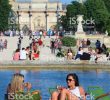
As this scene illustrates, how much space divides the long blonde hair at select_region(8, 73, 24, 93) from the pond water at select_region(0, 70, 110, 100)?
7.13 metres

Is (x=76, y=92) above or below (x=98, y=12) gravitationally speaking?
below

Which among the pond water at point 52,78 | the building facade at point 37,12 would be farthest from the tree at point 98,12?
the pond water at point 52,78

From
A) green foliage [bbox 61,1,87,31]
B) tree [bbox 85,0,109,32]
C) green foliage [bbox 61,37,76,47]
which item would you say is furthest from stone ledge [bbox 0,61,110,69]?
green foliage [bbox 61,1,87,31]

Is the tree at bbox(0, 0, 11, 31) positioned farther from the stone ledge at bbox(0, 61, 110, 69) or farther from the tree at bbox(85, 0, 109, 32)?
the stone ledge at bbox(0, 61, 110, 69)

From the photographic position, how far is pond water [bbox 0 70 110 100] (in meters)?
23.0

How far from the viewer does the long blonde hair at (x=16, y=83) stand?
42.8 ft

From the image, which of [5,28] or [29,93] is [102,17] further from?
[29,93]

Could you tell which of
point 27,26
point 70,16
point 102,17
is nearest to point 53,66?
point 102,17

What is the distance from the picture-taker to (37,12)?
138500mm

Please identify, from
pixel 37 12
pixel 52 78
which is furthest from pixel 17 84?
pixel 37 12

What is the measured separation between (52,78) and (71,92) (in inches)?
530

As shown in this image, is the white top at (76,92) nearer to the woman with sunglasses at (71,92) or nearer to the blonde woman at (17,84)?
the woman with sunglasses at (71,92)

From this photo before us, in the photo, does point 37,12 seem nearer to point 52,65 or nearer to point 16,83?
point 52,65

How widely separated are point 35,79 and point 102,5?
2748 inches
